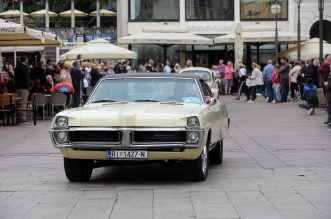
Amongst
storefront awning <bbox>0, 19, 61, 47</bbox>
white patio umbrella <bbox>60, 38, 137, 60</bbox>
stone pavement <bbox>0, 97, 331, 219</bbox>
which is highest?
storefront awning <bbox>0, 19, 61, 47</bbox>

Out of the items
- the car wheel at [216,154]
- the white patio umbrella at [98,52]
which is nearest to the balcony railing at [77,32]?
the white patio umbrella at [98,52]

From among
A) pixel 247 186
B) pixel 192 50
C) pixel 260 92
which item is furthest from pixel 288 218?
pixel 192 50

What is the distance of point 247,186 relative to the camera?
10.5 m

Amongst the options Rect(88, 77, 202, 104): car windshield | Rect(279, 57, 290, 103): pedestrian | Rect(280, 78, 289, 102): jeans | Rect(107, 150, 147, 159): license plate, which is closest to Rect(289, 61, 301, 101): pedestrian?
Rect(279, 57, 290, 103): pedestrian

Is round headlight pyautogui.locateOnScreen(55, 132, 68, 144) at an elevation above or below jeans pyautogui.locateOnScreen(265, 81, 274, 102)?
above

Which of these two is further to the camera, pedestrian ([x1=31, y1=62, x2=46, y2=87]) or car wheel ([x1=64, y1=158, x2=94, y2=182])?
pedestrian ([x1=31, y1=62, x2=46, y2=87])

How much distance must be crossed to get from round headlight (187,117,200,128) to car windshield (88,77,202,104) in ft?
4.20

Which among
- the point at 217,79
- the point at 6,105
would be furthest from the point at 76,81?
the point at 6,105

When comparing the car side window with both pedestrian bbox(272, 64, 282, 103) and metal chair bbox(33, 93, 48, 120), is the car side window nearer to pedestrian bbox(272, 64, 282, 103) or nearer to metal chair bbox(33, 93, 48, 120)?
metal chair bbox(33, 93, 48, 120)

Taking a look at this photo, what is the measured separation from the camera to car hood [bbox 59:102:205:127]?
1026 centimetres

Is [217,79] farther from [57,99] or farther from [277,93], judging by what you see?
[57,99]

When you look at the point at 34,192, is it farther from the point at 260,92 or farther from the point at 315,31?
the point at 315,31

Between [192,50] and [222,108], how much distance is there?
3612 centimetres

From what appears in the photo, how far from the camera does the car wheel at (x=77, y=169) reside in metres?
10.8
